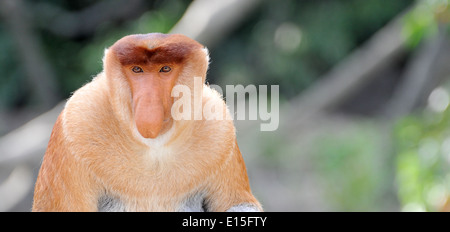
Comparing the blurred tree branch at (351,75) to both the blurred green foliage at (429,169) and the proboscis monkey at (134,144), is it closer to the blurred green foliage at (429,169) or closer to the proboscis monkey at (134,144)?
the blurred green foliage at (429,169)

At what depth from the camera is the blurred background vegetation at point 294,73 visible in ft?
19.5

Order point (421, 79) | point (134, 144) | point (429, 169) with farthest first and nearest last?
point (421, 79)
point (429, 169)
point (134, 144)

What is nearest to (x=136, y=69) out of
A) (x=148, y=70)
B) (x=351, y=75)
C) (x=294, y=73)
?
(x=148, y=70)

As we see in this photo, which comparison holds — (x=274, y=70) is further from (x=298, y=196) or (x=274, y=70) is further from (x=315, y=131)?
(x=298, y=196)

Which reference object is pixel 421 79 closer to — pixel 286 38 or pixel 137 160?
pixel 286 38

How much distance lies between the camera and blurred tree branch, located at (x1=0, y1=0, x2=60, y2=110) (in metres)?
6.79

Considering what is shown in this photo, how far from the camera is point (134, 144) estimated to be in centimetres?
211

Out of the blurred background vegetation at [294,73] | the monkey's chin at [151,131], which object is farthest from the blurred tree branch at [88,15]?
the monkey's chin at [151,131]

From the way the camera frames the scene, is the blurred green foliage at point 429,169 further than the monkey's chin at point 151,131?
Yes

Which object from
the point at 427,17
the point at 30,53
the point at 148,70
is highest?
the point at 30,53

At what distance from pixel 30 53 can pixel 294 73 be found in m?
3.16

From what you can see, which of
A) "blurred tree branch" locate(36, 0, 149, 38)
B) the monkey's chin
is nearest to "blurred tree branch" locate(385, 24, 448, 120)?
"blurred tree branch" locate(36, 0, 149, 38)

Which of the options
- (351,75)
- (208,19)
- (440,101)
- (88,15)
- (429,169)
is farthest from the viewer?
(88,15)
